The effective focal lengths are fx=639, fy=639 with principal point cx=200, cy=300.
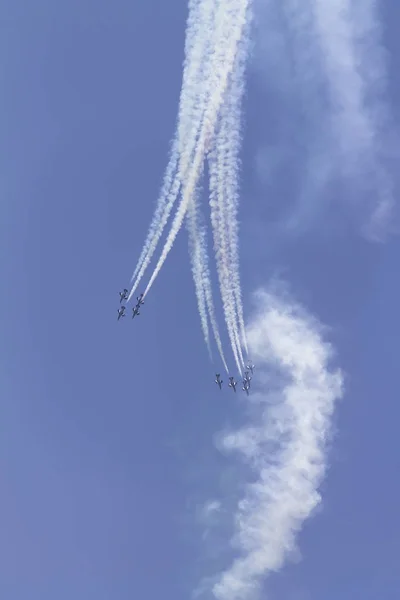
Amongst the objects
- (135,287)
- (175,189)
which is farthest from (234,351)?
(175,189)

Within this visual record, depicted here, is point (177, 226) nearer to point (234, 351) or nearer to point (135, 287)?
point (135, 287)

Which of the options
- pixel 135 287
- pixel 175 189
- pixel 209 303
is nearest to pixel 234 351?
pixel 209 303

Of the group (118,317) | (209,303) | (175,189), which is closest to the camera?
(175,189)

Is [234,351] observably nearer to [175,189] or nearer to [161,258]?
[161,258]

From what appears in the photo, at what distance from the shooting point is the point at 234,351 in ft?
125

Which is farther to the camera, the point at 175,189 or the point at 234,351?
the point at 234,351

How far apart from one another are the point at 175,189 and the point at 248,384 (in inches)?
594

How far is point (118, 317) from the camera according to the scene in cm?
4156

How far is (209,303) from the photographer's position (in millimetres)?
36906

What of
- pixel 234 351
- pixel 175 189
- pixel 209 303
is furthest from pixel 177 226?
pixel 234 351

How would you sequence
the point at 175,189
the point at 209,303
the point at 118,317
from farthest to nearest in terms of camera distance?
1. the point at 118,317
2. the point at 209,303
3. the point at 175,189

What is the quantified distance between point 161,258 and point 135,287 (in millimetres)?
3439

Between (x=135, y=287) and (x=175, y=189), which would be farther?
(x=135, y=287)

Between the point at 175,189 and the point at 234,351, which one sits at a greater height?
the point at 175,189
